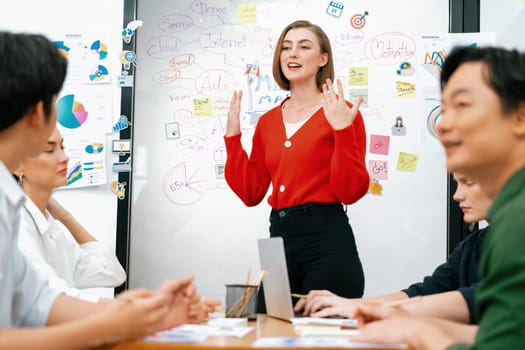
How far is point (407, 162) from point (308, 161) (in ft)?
3.59

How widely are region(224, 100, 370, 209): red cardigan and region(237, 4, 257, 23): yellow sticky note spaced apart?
1.05m

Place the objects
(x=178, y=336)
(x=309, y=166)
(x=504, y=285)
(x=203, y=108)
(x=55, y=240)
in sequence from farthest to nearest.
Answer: (x=203, y=108) → (x=309, y=166) → (x=55, y=240) → (x=178, y=336) → (x=504, y=285)

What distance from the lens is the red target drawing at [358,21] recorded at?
344 centimetres

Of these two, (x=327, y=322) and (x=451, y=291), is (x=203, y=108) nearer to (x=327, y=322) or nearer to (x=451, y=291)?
(x=451, y=291)

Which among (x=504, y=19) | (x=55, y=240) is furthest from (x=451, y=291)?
(x=504, y=19)

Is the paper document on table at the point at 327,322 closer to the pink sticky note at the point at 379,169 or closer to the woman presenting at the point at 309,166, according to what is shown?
the woman presenting at the point at 309,166

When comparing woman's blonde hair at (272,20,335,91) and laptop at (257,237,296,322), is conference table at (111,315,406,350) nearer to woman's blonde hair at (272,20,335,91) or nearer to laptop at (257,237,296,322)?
laptop at (257,237,296,322)

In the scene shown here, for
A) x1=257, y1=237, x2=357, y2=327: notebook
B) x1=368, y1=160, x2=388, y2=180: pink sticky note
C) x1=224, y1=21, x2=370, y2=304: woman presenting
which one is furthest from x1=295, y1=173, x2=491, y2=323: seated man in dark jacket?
x1=368, y1=160, x2=388, y2=180: pink sticky note

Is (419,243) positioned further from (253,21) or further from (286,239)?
(253,21)

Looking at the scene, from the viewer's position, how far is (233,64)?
3.52m

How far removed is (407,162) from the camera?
11.0 feet

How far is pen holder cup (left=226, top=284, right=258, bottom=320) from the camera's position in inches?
66.7

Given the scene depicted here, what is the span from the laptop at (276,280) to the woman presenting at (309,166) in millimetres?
478

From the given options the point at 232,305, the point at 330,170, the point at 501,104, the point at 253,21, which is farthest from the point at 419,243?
the point at 501,104
